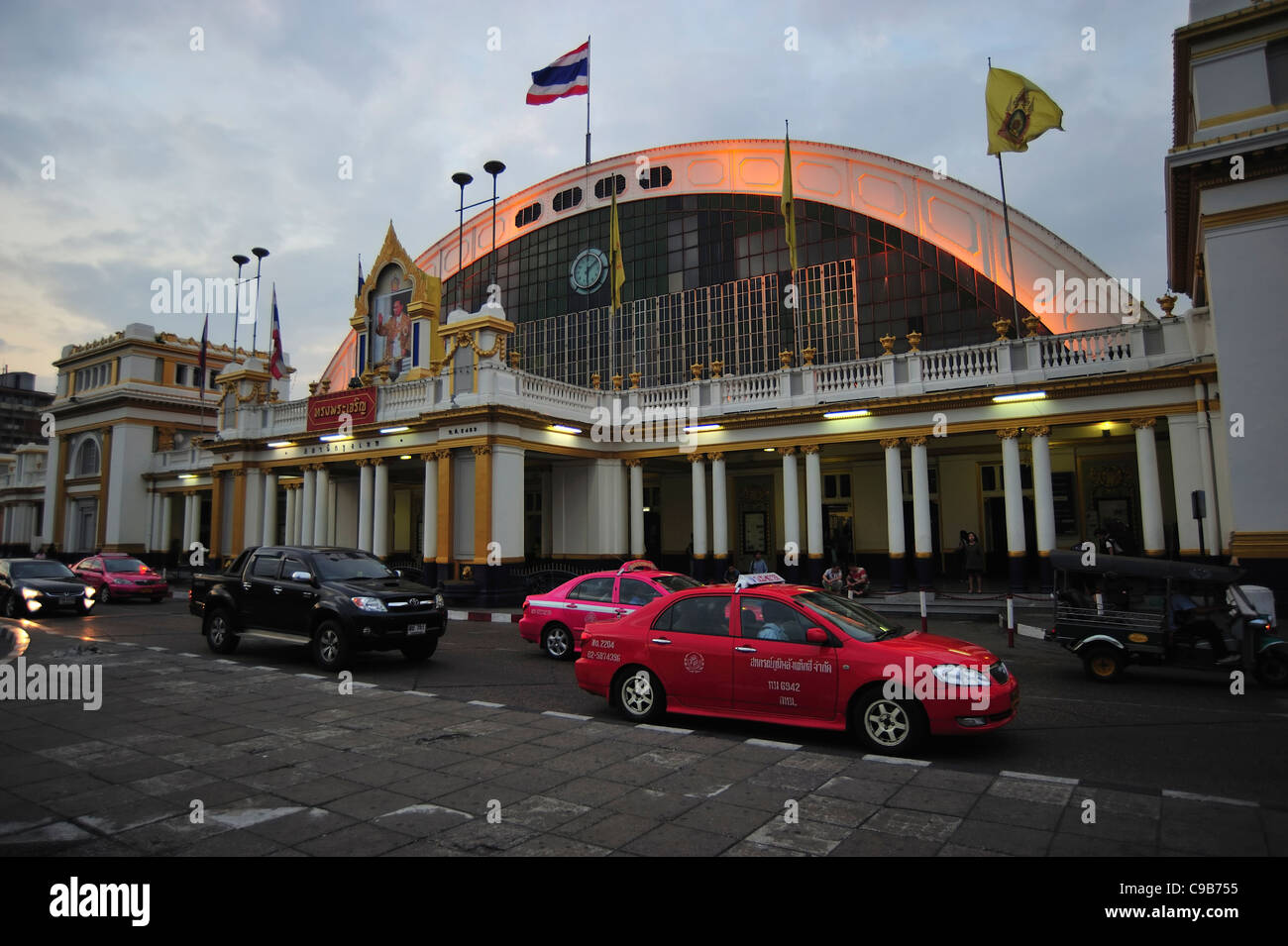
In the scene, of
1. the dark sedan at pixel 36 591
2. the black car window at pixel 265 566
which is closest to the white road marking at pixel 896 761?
the black car window at pixel 265 566

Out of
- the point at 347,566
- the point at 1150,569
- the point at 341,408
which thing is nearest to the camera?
the point at 1150,569

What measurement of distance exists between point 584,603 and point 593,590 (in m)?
0.27

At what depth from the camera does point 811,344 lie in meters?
31.8

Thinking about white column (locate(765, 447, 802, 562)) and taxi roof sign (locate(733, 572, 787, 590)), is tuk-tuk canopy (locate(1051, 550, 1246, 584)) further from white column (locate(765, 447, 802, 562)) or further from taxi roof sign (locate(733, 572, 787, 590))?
white column (locate(765, 447, 802, 562))

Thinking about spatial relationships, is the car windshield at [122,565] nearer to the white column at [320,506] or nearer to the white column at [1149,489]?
the white column at [320,506]

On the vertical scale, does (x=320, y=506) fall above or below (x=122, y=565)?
above

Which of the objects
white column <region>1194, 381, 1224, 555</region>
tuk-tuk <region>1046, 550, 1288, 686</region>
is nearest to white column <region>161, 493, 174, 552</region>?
tuk-tuk <region>1046, 550, 1288, 686</region>

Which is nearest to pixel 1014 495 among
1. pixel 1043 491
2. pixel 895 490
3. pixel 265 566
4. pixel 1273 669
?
pixel 1043 491

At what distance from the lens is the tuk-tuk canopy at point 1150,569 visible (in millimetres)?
9633

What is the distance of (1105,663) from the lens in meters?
10.2

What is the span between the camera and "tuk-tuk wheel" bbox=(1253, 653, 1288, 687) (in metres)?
9.43

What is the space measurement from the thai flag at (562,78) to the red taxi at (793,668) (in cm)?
2623

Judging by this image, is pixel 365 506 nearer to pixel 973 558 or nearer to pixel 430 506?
pixel 430 506

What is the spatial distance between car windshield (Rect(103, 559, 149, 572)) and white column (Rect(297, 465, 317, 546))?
5.64 metres
